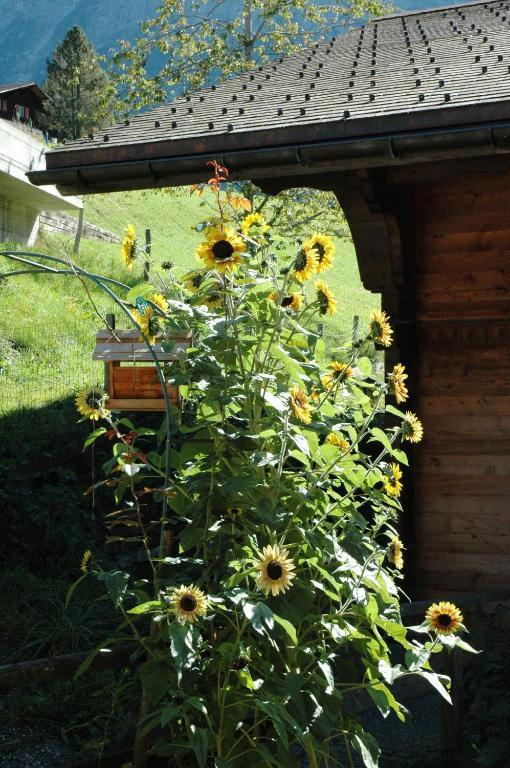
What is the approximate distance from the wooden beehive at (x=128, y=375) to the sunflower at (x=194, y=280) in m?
0.33

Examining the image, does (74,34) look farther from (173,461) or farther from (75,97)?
(173,461)

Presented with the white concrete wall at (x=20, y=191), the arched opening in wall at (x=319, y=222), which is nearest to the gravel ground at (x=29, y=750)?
the arched opening in wall at (x=319, y=222)

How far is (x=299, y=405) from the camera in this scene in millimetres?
2975

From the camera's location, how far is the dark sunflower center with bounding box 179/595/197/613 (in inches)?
112

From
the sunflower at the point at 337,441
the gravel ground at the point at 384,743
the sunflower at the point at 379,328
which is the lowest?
the gravel ground at the point at 384,743

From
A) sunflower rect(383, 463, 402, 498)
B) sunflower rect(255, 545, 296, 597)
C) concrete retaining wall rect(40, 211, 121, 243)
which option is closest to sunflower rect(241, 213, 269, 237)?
sunflower rect(383, 463, 402, 498)

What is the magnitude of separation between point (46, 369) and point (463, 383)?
7.14 meters

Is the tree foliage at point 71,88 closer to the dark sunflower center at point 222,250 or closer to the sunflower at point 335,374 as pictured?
the sunflower at point 335,374

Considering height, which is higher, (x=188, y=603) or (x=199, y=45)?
(x=199, y=45)

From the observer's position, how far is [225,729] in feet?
10.1

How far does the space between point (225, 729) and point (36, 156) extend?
19624 millimetres

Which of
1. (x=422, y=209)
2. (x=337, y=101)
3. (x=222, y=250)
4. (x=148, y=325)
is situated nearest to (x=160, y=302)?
(x=148, y=325)

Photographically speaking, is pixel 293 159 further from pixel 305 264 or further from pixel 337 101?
pixel 305 264

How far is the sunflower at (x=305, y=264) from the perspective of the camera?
10.1 ft
